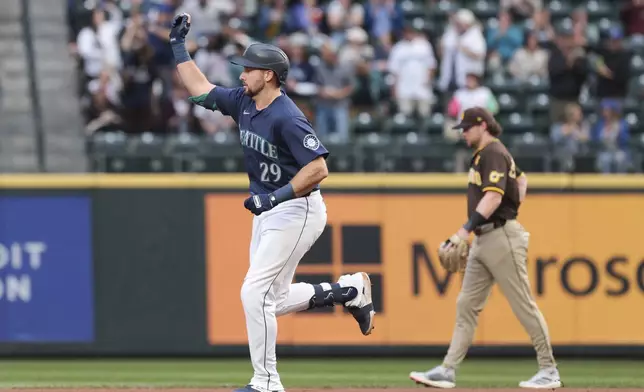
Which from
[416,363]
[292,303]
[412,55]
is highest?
[412,55]

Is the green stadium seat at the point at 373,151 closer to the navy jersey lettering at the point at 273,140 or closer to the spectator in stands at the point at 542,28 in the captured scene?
the spectator in stands at the point at 542,28

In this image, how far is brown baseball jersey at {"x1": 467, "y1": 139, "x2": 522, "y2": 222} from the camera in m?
8.16

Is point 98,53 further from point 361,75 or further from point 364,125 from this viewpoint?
point 364,125

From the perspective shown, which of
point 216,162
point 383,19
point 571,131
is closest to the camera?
point 216,162

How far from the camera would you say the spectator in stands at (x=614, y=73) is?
49.1 feet

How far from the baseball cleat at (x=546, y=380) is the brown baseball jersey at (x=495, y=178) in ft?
3.40

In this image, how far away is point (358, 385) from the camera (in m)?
8.66

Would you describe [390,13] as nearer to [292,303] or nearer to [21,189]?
[21,189]

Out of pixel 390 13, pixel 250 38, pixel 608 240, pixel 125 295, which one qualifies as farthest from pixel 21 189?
pixel 390 13

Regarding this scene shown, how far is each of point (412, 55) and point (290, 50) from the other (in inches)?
54.4

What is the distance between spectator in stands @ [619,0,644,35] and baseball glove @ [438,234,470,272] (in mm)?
8675

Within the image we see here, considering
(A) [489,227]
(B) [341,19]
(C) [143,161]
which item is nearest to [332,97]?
(B) [341,19]

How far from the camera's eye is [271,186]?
281 inches

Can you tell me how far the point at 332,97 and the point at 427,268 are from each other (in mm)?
4258
